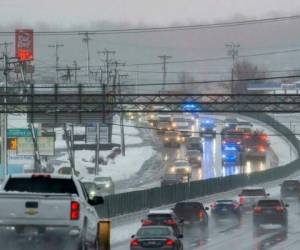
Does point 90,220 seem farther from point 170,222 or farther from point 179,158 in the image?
point 179,158

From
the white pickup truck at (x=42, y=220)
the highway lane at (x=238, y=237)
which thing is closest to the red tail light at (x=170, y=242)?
the highway lane at (x=238, y=237)

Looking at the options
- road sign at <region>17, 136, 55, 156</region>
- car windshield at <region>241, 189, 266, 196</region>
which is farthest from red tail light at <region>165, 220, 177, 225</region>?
road sign at <region>17, 136, 55, 156</region>

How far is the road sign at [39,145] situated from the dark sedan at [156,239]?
155 feet

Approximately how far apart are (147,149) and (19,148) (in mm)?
42033

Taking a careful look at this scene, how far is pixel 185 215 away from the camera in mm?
51312

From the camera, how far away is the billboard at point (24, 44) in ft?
281

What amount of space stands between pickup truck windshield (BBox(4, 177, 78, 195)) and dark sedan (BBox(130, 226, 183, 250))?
16178 mm

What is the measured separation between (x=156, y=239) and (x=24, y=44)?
5643 cm

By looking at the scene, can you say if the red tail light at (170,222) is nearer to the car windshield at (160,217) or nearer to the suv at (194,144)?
the car windshield at (160,217)

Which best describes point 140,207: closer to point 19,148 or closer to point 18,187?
point 19,148

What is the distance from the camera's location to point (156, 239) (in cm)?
3322

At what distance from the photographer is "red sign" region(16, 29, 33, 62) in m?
85.5

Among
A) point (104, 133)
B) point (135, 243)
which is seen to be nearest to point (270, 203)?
point (135, 243)

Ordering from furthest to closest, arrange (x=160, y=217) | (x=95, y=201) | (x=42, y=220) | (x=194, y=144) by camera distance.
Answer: (x=194, y=144) < (x=160, y=217) < (x=95, y=201) < (x=42, y=220)
